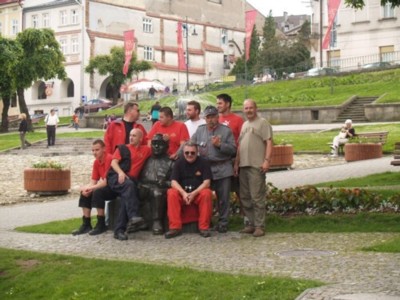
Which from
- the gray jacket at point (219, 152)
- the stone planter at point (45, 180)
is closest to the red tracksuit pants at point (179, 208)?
the gray jacket at point (219, 152)

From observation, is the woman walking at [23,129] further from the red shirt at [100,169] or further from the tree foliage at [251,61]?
the tree foliage at [251,61]

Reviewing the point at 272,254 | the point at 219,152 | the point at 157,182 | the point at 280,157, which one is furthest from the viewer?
the point at 280,157

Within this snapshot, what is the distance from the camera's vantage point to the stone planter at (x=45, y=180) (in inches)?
853

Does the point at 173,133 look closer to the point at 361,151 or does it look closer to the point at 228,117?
A: the point at 228,117

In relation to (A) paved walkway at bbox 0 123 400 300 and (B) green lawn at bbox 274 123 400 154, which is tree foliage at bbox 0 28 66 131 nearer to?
(B) green lawn at bbox 274 123 400 154

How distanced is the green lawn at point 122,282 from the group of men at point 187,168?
219cm

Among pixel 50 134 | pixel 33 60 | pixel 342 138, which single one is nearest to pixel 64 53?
pixel 33 60

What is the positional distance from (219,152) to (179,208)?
41.5 inches

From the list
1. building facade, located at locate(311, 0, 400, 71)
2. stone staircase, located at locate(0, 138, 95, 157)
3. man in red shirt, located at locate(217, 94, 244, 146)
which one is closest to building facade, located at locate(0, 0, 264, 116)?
building facade, located at locate(311, 0, 400, 71)

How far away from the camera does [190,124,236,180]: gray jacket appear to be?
12664 millimetres

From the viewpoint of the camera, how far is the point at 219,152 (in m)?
12.7

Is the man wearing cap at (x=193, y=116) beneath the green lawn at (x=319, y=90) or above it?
beneath

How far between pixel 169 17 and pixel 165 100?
3012 cm

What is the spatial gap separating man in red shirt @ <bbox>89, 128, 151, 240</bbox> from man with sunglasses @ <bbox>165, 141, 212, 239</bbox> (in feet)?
1.89
